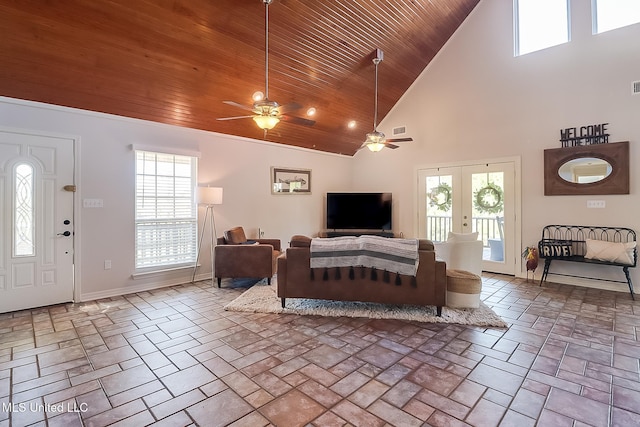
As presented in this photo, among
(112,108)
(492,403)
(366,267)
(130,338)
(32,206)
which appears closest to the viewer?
(492,403)

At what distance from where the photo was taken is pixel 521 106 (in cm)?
544

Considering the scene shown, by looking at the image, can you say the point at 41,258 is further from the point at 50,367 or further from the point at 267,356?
the point at 267,356

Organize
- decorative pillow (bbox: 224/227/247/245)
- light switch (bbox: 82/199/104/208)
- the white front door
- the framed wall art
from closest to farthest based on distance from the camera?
the white front door < light switch (bbox: 82/199/104/208) < decorative pillow (bbox: 224/227/247/245) < the framed wall art

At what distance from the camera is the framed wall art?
6512mm

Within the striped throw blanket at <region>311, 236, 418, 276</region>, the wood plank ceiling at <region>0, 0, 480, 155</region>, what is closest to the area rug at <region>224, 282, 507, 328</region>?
the striped throw blanket at <region>311, 236, 418, 276</region>

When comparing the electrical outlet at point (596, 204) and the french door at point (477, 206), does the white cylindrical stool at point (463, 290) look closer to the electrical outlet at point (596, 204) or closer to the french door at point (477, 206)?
the french door at point (477, 206)

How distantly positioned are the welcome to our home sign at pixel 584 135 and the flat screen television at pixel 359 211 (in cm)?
325

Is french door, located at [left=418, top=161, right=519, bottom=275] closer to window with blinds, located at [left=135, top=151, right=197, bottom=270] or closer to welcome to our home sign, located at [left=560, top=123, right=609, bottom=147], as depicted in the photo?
welcome to our home sign, located at [left=560, top=123, right=609, bottom=147]

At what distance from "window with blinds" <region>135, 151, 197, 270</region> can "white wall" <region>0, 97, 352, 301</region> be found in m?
0.14

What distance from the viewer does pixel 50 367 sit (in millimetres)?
2521

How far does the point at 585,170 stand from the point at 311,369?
5.11 m

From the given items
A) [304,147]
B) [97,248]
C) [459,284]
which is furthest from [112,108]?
[459,284]

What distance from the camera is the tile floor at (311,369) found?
1975mm

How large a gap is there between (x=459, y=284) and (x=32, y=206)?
207 inches
